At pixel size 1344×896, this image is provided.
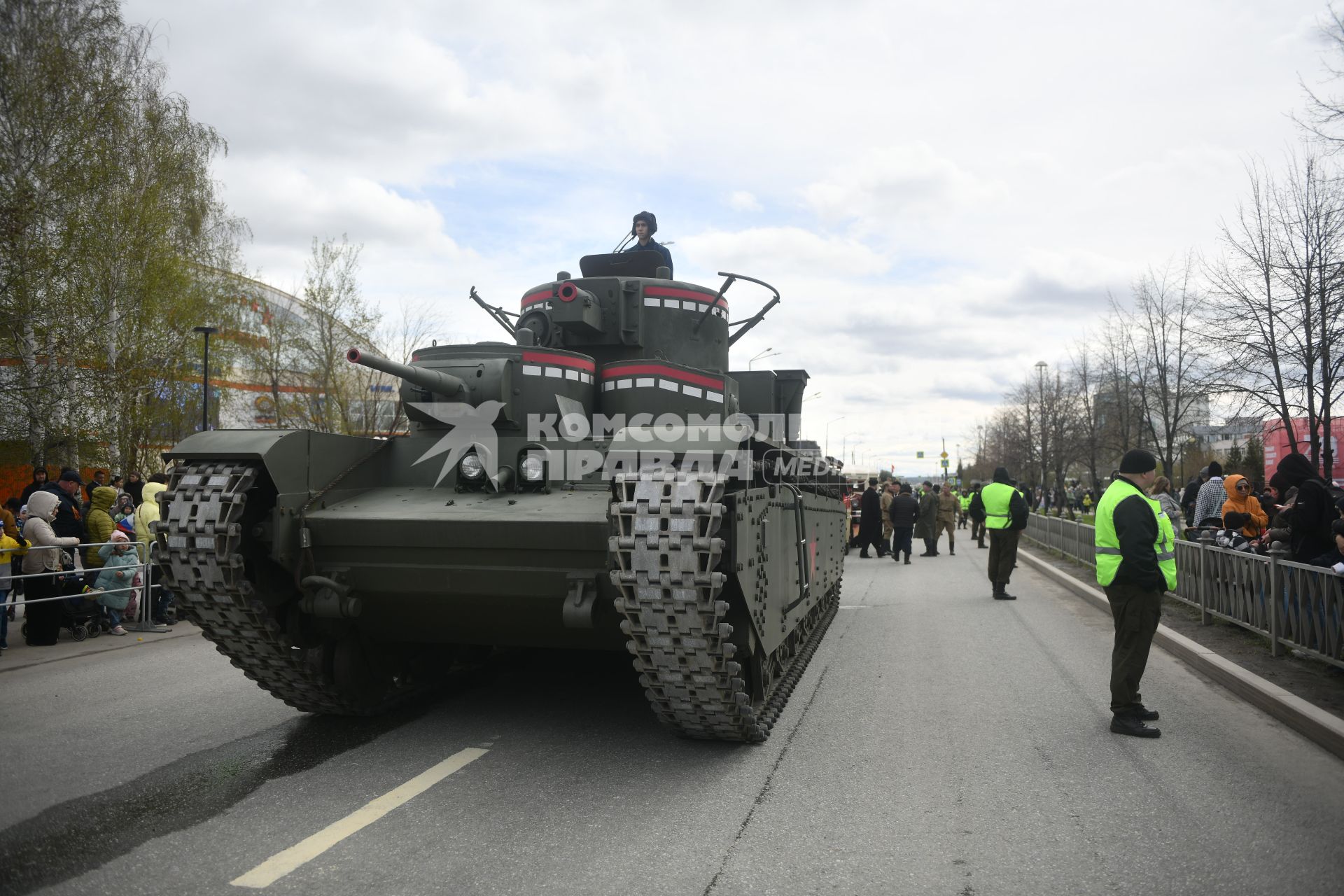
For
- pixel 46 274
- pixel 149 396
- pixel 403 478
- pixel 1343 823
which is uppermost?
pixel 46 274

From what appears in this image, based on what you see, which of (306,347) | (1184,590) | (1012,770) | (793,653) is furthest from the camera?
(306,347)

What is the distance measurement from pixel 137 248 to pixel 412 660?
1709 cm

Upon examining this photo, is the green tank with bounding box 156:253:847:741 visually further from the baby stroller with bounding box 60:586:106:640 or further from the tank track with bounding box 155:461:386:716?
the baby stroller with bounding box 60:586:106:640

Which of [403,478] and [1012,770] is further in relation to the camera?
[403,478]

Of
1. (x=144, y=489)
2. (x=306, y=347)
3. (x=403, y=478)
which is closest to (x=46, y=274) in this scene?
(x=144, y=489)

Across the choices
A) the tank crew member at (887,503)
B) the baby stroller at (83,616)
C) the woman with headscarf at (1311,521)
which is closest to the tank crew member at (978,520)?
the tank crew member at (887,503)

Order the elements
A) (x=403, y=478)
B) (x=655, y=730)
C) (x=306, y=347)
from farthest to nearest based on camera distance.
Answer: (x=306, y=347) → (x=403, y=478) → (x=655, y=730)

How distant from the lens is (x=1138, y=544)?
5719 mm

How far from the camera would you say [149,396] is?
67.7 feet

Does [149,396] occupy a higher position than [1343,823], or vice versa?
[149,396]

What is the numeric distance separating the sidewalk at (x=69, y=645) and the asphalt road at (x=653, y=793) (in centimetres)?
133

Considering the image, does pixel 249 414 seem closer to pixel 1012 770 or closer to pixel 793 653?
pixel 793 653

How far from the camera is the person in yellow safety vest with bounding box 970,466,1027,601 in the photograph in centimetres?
1228

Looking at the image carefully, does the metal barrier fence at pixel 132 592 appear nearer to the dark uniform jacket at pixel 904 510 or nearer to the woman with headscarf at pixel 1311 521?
the woman with headscarf at pixel 1311 521
